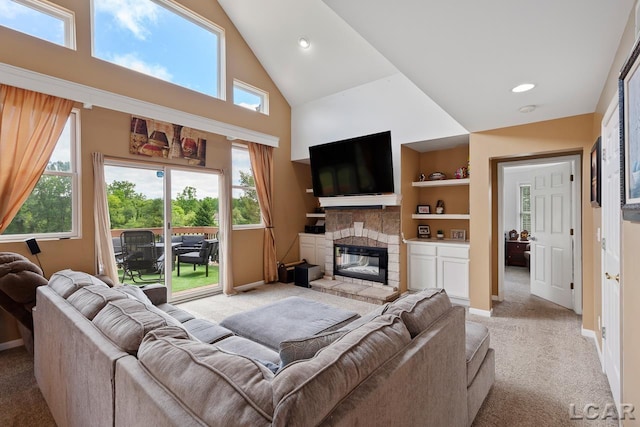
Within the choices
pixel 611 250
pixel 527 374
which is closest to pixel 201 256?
pixel 527 374

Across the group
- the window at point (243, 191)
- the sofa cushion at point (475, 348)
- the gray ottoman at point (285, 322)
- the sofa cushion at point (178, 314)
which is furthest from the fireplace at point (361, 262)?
the sofa cushion at point (178, 314)

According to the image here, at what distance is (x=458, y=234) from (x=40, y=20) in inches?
231

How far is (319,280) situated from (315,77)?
11.5ft

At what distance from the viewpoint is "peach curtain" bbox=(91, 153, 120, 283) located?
11.3 ft

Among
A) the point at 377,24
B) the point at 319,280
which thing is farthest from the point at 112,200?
the point at 377,24

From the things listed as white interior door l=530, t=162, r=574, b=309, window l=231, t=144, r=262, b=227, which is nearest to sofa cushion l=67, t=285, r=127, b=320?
window l=231, t=144, r=262, b=227

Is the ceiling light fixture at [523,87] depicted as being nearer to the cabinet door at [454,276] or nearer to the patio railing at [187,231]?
the cabinet door at [454,276]

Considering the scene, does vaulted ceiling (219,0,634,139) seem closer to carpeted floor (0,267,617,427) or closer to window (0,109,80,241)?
carpeted floor (0,267,617,427)

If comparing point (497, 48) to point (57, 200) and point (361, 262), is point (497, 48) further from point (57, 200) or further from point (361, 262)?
point (57, 200)

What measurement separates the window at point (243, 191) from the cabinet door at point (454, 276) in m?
3.15

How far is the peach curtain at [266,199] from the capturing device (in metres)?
5.18

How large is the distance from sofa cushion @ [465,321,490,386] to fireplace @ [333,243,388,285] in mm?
2539

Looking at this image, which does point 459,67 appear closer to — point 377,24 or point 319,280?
point 377,24

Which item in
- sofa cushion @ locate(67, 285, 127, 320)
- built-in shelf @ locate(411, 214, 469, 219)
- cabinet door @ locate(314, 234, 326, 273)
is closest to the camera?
sofa cushion @ locate(67, 285, 127, 320)
